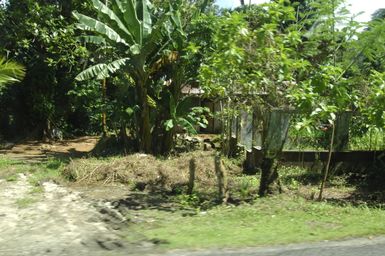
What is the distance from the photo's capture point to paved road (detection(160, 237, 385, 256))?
6.38 metres

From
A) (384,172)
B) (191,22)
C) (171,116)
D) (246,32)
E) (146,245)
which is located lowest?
(146,245)

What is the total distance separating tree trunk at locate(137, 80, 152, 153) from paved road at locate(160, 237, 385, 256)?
932cm

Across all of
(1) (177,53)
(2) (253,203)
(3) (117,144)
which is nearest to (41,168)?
(3) (117,144)

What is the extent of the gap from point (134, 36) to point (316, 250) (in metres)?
9.68

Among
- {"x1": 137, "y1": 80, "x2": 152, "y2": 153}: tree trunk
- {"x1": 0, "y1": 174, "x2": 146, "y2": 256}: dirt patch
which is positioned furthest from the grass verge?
{"x1": 137, "y1": 80, "x2": 152, "y2": 153}: tree trunk

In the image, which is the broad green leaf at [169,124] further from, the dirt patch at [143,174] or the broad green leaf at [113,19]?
the broad green leaf at [113,19]

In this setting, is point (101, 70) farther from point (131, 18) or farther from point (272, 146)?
point (272, 146)

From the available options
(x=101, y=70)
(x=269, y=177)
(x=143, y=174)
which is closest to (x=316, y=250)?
(x=269, y=177)

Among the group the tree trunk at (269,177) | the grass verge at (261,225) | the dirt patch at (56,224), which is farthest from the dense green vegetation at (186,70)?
the dirt patch at (56,224)

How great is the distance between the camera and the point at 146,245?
272 inches

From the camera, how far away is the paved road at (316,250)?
20.9ft

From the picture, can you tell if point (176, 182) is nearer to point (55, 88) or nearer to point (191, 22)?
point (191, 22)

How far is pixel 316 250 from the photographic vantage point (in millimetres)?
6516

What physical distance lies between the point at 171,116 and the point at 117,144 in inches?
98.2
